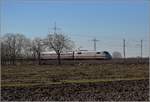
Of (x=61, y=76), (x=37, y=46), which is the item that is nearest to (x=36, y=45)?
(x=37, y=46)

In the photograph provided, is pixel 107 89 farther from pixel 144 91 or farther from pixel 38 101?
pixel 38 101

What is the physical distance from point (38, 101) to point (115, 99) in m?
3.05

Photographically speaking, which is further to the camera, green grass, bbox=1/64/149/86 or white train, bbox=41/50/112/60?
white train, bbox=41/50/112/60

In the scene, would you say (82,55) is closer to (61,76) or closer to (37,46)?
(37,46)

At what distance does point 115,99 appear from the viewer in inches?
A: 546

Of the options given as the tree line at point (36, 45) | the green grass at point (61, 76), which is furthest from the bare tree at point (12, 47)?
the green grass at point (61, 76)

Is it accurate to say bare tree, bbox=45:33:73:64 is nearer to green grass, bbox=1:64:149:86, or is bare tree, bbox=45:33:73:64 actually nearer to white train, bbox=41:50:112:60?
white train, bbox=41:50:112:60

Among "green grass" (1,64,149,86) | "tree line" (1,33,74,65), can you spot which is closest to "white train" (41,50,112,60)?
"tree line" (1,33,74,65)

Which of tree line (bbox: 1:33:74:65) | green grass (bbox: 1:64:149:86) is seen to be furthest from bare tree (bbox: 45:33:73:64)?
green grass (bbox: 1:64:149:86)

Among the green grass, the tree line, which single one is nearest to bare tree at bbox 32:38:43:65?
the tree line

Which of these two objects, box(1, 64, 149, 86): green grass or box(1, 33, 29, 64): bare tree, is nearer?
box(1, 64, 149, 86): green grass

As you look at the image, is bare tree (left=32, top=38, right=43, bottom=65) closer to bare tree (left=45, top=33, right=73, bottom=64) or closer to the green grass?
bare tree (left=45, top=33, right=73, bottom=64)

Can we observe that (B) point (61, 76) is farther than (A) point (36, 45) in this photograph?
No

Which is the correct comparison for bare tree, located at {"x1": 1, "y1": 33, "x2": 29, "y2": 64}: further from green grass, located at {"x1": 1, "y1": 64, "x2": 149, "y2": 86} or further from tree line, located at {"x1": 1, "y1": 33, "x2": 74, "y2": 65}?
green grass, located at {"x1": 1, "y1": 64, "x2": 149, "y2": 86}
